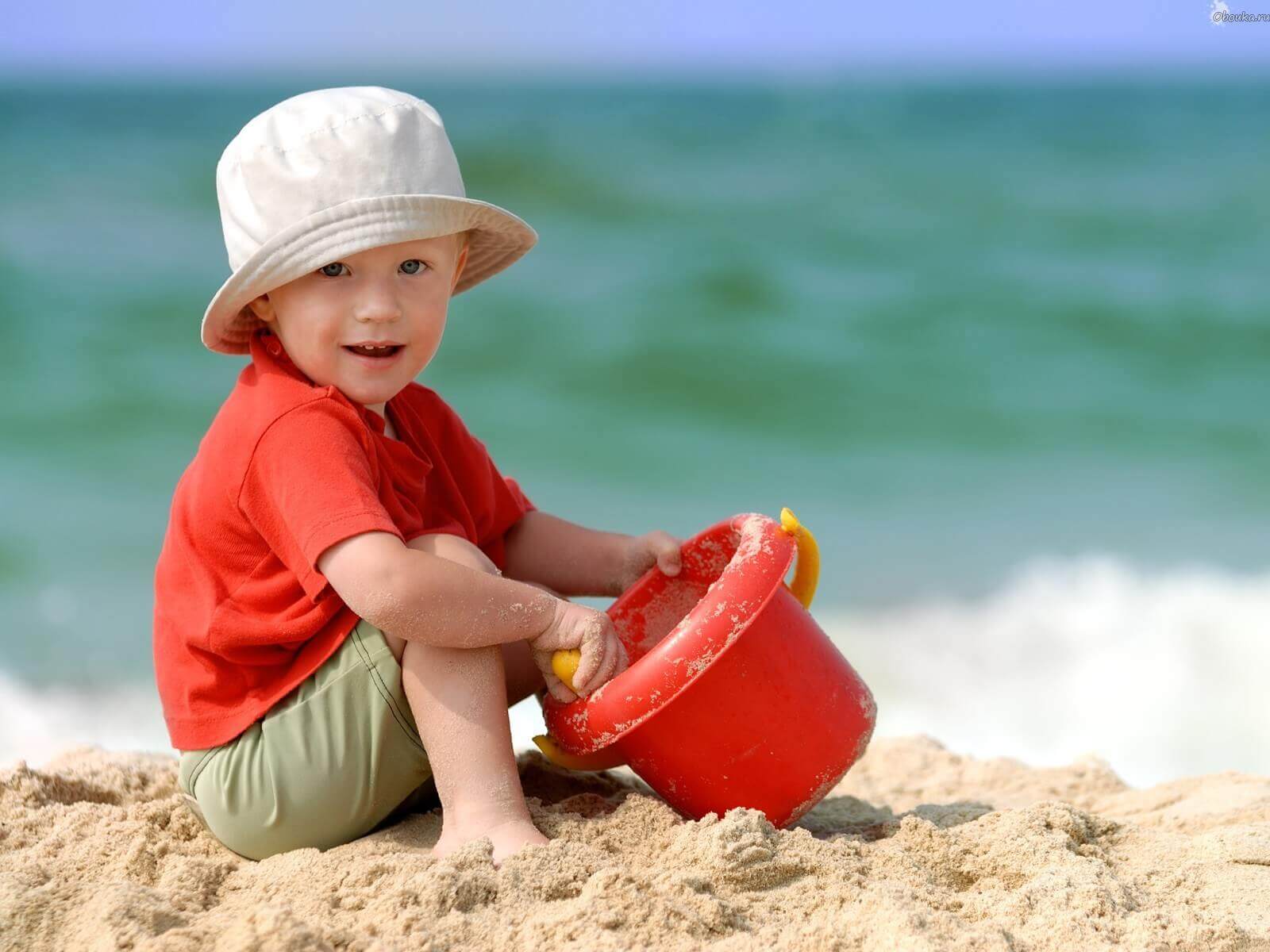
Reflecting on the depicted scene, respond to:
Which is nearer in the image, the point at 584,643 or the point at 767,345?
the point at 584,643

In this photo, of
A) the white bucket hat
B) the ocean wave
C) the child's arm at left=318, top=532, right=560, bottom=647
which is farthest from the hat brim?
the ocean wave

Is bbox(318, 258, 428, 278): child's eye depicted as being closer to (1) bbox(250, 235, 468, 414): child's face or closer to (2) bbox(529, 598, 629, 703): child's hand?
(1) bbox(250, 235, 468, 414): child's face

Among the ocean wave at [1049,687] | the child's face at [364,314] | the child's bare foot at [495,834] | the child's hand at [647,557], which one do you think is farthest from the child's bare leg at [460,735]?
the ocean wave at [1049,687]

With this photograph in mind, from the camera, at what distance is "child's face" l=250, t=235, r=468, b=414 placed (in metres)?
2.07

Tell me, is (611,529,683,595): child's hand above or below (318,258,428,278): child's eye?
below

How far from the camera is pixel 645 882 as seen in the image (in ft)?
6.09

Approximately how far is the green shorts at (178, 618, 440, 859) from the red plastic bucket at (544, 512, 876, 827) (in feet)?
0.82

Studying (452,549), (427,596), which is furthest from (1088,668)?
(427,596)

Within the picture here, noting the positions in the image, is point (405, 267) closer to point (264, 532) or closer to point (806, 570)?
point (264, 532)

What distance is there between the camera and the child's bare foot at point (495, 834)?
6.49 ft

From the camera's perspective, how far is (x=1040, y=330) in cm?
785

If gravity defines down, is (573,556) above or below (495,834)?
above

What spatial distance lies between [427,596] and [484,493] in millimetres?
600

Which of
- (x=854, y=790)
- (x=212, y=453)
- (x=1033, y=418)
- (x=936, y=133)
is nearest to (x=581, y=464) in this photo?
(x=1033, y=418)
